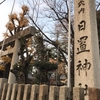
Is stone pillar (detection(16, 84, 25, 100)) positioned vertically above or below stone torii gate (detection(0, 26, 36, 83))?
below

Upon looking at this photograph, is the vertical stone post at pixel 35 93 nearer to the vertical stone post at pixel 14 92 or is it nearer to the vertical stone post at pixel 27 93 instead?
the vertical stone post at pixel 27 93

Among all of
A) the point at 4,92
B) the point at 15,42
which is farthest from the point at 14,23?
the point at 4,92

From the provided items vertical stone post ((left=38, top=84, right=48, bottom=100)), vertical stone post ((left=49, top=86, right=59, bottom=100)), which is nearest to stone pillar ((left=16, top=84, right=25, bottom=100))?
vertical stone post ((left=38, top=84, right=48, bottom=100))

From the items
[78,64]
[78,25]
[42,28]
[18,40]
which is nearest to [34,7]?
[42,28]

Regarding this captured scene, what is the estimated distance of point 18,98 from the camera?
279cm

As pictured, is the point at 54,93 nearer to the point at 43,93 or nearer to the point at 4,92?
the point at 43,93

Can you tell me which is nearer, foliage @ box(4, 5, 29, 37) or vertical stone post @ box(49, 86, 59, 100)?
vertical stone post @ box(49, 86, 59, 100)

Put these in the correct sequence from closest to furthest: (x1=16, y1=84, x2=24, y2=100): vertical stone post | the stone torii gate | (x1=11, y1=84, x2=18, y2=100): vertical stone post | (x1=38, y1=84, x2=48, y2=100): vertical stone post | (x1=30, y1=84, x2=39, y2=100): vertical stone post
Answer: (x1=38, y1=84, x2=48, y2=100): vertical stone post
(x1=30, y1=84, x2=39, y2=100): vertical stone post
(x1=16, y1=84, x2=24, y2=100): vertical stone post
(x1=11, y1=84, x2=18, y2=100): vertical stone post
the stone torii gate

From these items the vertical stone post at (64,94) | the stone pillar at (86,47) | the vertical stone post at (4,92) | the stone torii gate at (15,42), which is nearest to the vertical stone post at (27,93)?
the vertical stone post at (64,94)

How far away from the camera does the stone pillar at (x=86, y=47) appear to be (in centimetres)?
282

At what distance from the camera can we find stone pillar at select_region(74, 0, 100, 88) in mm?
2817

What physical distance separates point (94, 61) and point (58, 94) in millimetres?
1153

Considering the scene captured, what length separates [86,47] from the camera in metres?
3.06

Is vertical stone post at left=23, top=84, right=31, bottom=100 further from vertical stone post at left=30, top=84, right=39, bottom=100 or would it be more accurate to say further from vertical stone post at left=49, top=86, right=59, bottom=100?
vertical stone post at left=49, top=86, right=59, bottom=100
